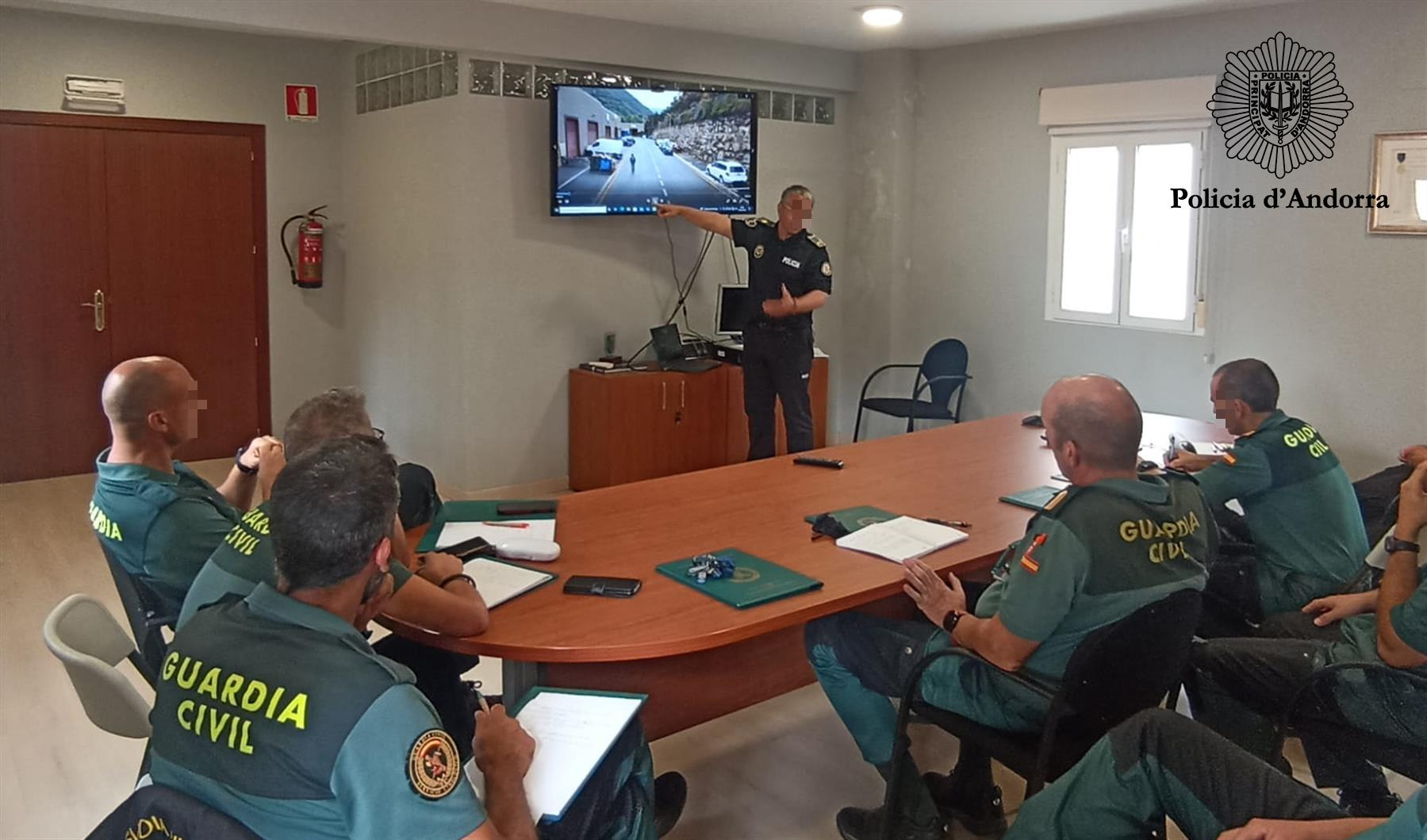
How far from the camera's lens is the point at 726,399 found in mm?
6363

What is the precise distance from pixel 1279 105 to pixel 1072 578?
411 centimetres

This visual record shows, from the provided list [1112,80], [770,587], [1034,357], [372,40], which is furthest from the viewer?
[1034,357]

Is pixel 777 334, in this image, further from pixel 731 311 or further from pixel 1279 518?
pixel 1279 518

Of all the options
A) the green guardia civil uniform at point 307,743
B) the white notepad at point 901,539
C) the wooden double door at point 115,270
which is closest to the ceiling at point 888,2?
the wooden double door at point 115,270

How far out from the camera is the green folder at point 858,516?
9.66 feet

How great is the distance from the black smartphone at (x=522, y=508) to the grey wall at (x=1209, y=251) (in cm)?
399

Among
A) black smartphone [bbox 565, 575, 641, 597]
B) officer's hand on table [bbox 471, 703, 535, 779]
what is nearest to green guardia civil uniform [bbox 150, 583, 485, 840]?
officer's hand on table [bbox 471, 703, 535, 779]

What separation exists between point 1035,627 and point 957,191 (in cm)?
494

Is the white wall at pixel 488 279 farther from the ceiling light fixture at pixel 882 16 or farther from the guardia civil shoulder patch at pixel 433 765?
the guardia civil shoulder patch at pixel 433 765

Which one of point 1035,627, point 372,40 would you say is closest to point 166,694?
point 1035,627

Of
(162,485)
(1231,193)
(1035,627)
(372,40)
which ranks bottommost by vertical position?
(1035,627)

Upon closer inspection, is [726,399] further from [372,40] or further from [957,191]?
[372,40]

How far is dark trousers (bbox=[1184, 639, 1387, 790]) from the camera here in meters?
2.56

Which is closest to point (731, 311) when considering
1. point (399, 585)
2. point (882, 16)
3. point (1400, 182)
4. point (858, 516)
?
point (882, 16)
